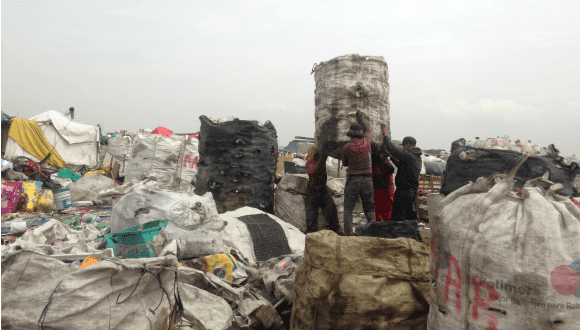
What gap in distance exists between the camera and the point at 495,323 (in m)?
1.43

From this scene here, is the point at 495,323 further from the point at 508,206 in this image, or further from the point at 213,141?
the point at 213,141

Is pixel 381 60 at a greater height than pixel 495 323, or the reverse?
pixel 381 60

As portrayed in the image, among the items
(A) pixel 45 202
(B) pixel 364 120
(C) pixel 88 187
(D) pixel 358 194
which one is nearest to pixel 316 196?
(D) pixel 358 194

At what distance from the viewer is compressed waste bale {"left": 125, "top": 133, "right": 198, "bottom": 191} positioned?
24.1 feet

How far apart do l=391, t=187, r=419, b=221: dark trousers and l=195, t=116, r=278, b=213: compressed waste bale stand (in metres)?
1.74

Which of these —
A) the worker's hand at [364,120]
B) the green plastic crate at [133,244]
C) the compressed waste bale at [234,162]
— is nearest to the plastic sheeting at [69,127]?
the compressed waste bale at [234,162]

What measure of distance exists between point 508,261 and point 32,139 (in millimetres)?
12453

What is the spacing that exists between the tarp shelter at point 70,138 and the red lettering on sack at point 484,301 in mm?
12166

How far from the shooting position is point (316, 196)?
190 inches

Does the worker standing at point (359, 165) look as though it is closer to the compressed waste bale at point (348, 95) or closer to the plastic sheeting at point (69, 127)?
the compressed waste bale at point (348, 95)

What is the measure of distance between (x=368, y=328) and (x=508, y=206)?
87cm

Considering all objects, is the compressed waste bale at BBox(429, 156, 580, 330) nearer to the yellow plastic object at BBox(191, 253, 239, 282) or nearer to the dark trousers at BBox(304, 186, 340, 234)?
the yellow plastic object at BBox(191, 253, 239, 282)

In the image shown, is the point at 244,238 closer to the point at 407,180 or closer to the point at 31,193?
the point at 407,180

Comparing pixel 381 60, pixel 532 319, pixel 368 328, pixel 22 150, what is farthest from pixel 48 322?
pixel 22 150
